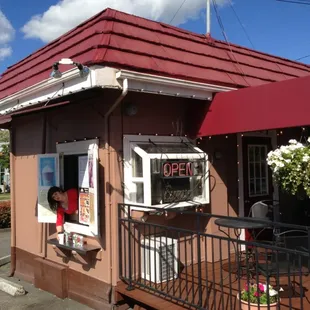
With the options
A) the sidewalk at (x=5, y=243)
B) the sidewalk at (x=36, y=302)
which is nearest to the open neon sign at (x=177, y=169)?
the sidewalk at (x=36, y=302)

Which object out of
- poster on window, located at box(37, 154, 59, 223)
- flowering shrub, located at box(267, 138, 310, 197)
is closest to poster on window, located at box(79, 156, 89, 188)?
poster on window, located at box(37, 154, 59, 223)

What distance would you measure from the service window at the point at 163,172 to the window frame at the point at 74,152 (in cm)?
56

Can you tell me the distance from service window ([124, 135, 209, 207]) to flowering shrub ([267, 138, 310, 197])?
1.38 m

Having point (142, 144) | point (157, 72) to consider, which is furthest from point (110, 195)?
point (157, 72)

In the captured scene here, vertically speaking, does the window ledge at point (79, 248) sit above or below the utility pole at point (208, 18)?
below

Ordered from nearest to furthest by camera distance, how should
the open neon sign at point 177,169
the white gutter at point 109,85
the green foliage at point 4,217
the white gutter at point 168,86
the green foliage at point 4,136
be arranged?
1. the white gutter at point 109,85
2. the white gutter at point 168,86
3. the open neon sign at point 177,169
4. the green foliage at point 4,217
5. the green foliage at point 4,136

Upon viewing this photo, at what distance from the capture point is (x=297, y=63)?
9.64 meters

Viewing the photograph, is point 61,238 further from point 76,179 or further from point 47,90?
point 47,90

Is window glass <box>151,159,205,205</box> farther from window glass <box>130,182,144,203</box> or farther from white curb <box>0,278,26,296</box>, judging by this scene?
white curb <box>0,278,26,296</box>

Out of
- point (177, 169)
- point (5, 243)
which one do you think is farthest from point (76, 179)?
point (5, 243)

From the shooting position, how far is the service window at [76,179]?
17.1 ft

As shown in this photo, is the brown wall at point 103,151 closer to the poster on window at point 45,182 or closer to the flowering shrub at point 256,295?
the poster on window at point 45,182

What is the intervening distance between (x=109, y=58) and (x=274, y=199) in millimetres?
4447

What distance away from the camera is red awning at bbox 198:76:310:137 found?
4.70m
